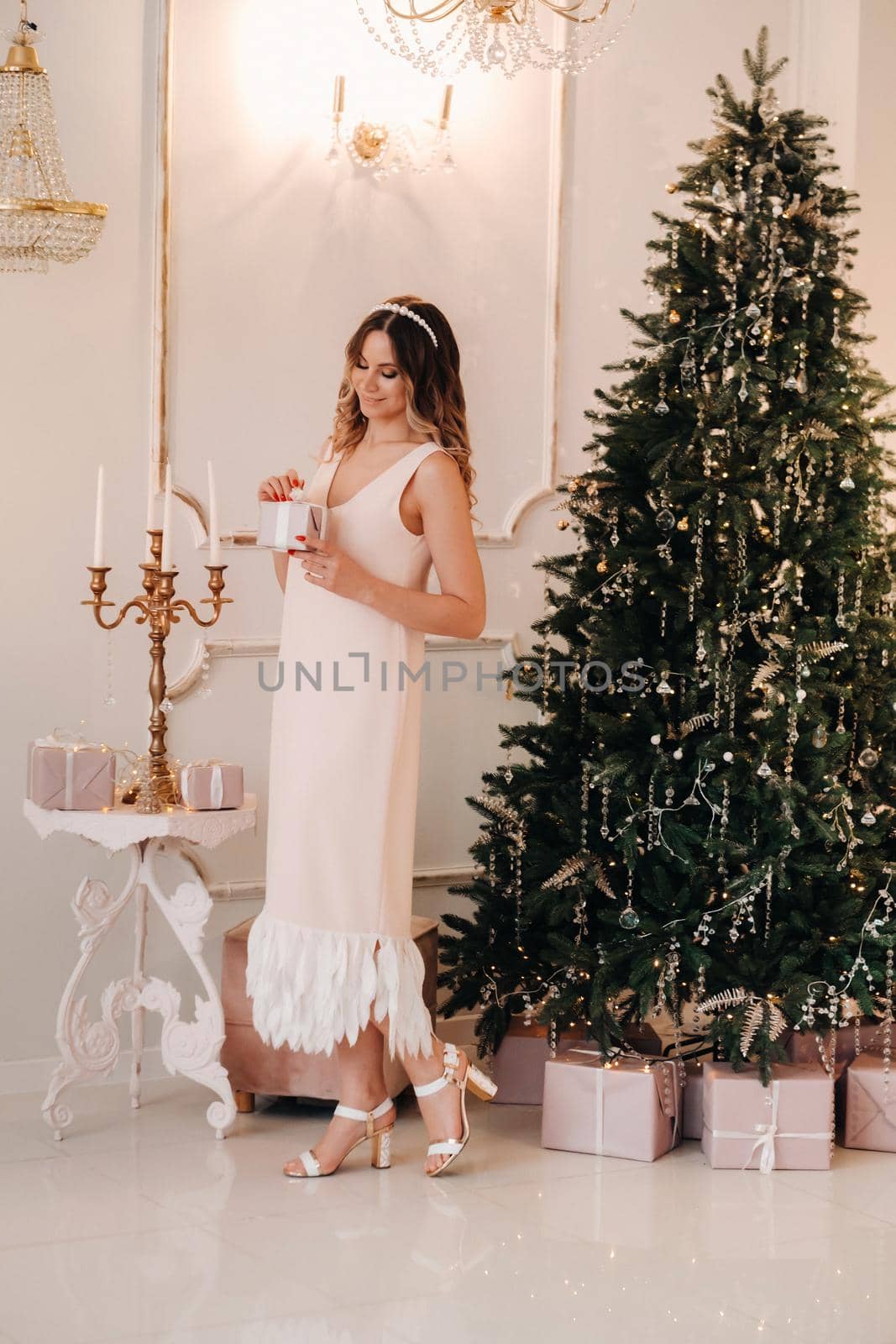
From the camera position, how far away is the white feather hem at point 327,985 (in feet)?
9.74

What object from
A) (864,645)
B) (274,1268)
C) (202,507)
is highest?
(202,507)

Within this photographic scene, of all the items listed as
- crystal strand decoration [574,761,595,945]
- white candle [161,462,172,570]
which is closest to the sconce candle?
white candle [161,462,172,570]

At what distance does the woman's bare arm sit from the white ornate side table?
0.69 m

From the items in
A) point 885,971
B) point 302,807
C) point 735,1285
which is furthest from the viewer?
point 885,971

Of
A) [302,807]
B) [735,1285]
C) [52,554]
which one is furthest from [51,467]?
[735,1285]

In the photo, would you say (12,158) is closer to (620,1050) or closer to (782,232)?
(782,232)

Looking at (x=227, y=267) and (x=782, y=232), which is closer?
(x=782, y=232)

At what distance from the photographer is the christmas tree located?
10.6ft

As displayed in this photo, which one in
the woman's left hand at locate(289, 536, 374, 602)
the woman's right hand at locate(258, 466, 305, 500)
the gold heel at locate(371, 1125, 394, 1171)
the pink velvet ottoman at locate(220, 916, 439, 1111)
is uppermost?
the woman's right hand at locate(258, 466, 305, 500)

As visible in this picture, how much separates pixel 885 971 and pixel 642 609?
3.11 feet

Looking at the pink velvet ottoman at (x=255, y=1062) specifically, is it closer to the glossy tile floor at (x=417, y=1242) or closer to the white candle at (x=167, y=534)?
the glossy tile floor at (x=417, y=1242)

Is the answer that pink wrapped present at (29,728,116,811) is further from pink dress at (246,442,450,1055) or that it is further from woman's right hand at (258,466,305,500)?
woman's right hand at (258,466,305,500)

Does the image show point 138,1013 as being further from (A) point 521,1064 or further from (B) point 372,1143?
(A) point 521,1064

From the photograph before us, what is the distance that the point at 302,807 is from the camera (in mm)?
2986
